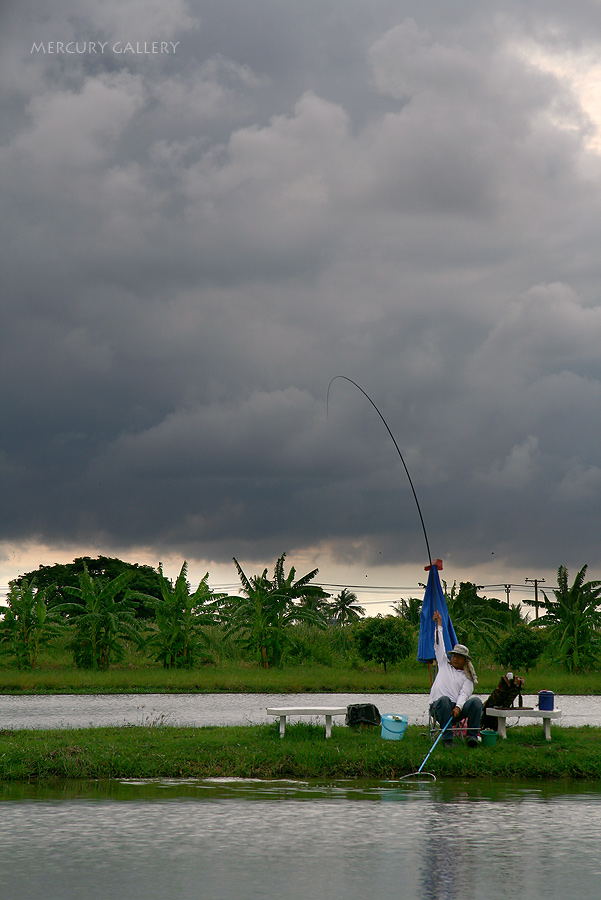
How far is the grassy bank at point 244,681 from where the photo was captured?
79.6 ft

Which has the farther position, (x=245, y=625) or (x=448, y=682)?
(x=245, y=625)

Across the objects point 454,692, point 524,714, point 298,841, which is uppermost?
point 454,692

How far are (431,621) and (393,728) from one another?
63.5 inches

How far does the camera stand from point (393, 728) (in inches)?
519

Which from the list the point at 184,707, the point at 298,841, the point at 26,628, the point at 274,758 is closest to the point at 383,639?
the point at 184,707

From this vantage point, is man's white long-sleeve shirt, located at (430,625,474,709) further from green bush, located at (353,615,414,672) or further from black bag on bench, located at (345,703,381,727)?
green bush, located at (353,615,414,672)

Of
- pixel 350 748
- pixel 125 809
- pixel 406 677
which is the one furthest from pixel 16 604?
pixel 125 809

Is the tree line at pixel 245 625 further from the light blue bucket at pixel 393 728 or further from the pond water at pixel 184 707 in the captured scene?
the light blue bucket at pixel 393 728

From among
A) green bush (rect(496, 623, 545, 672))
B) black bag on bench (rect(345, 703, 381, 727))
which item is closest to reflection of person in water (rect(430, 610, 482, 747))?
black bag on bench (rect(345, 703, 381, 727))

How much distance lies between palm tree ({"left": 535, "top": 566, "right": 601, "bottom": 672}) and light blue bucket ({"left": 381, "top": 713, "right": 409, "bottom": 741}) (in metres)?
19.1

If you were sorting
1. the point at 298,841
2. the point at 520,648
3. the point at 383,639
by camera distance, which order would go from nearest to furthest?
1. the point at 298,841
2. the point at 383,639
3. the point at 520,648

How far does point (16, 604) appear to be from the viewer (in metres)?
29.0

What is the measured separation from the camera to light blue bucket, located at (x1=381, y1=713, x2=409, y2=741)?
43.2 feet

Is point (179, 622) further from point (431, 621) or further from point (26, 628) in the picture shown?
point (431, 621)
